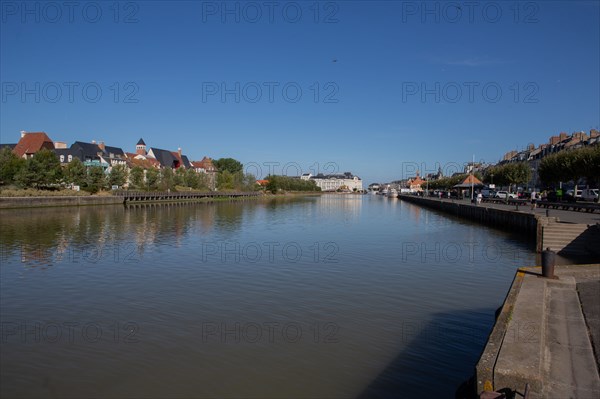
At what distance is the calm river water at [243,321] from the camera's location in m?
7.46

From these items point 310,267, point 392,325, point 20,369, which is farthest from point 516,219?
point 20,369

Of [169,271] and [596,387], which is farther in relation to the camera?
[169,271]

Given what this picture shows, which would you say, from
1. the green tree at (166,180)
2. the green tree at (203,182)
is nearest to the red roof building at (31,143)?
the green tree at (166,180)

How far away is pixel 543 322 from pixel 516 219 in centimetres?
2745

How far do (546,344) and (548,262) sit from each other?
458 centimetres

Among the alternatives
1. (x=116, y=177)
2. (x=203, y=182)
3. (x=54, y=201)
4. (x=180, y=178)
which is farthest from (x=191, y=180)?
(x=54, y=201)

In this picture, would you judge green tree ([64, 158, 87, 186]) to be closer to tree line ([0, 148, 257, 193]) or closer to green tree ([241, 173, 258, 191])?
tree line ([0, 148, 257, 193])

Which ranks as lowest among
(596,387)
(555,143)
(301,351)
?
(301,351)

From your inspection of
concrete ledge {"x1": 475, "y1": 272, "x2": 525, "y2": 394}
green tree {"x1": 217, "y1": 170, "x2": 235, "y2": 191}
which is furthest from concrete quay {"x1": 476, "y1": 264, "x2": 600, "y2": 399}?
green tree {"x1": 217, "y1": 170, "x2": 235, "y2": 191}

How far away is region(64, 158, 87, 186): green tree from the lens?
6525 centimetres

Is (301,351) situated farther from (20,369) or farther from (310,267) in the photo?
(310,267)

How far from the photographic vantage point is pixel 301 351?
876 cm

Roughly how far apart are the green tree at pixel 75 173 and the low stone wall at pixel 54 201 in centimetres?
639

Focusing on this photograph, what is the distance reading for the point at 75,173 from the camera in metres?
66.0
